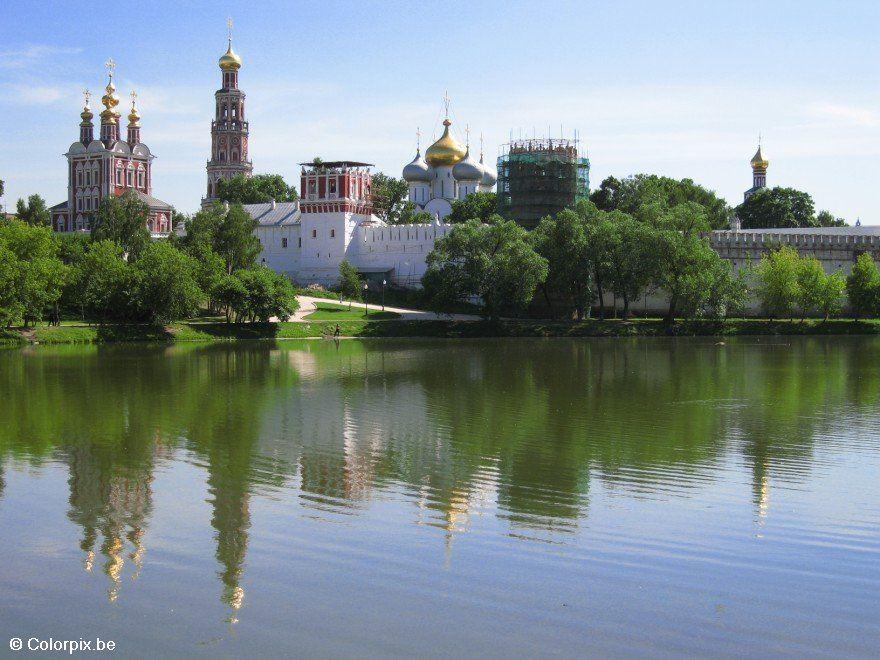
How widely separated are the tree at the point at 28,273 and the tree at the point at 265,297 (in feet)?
24.8

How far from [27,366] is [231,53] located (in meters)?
62.8

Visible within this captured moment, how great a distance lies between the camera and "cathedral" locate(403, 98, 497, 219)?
78562mm

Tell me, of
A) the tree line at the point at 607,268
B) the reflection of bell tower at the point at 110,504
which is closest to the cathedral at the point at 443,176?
the tree line at the point at 607,268

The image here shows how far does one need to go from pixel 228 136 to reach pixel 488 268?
50082 millimetres

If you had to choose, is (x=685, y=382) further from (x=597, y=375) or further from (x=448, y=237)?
(x=448, y=237)

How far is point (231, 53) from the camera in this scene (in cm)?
8781

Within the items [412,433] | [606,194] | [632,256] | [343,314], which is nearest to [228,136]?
[606,194]

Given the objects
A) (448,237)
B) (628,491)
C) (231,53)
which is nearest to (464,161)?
(231,53)

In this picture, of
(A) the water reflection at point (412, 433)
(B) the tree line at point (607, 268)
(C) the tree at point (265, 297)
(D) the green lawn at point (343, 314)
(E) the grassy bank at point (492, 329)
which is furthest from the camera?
(D) the green lawn at point (343, 314)

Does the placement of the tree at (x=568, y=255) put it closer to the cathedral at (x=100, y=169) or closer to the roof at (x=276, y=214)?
the roof at (x=276, y=214)

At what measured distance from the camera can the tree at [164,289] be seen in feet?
144

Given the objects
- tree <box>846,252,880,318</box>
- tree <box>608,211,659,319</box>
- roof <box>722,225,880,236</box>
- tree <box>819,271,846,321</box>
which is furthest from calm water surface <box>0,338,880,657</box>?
roof <box>722,225,880,236</box>

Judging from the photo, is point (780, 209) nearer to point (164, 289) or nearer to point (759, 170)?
point (759, 170)

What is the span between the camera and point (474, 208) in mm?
70812
